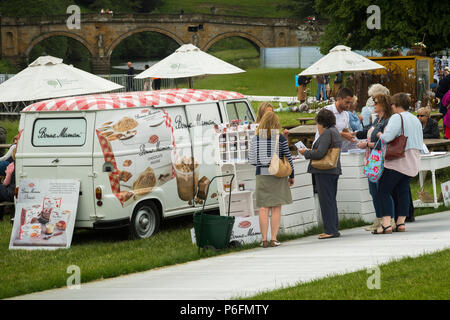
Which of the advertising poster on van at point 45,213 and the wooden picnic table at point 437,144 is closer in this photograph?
the advertising poster on van at point 45,213

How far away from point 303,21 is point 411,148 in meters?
77.0

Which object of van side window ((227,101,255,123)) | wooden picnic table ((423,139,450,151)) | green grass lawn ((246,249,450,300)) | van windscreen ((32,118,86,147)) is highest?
van side window ((227,101,255,123))

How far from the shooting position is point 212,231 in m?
9.88

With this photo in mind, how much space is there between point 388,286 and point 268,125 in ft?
10.6

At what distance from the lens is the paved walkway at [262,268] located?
7.57m

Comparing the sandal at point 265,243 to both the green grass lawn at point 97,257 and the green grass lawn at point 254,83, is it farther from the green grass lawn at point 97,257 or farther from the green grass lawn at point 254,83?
the green grass lawn at point 254,83

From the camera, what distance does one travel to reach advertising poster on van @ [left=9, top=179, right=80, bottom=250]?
1098 centimetres

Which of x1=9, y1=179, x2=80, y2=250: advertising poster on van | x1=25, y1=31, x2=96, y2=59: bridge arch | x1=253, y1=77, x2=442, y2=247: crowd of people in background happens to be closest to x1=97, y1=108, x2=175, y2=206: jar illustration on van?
x1=9, y1=179, x2=80, y2=250: advertising poster on van

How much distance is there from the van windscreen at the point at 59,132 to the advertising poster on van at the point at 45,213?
1.70ft

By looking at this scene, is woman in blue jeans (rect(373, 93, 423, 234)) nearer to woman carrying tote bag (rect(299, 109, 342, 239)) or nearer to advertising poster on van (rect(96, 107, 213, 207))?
woman carrying tote bag (rect(299, 109, 342, 239))

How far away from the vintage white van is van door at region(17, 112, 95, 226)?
13 mm

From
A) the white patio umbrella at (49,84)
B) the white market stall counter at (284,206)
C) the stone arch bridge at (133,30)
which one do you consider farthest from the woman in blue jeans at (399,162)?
the stone arch bridge at (133,30)

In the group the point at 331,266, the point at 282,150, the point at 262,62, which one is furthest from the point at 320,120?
the point at 262,62
